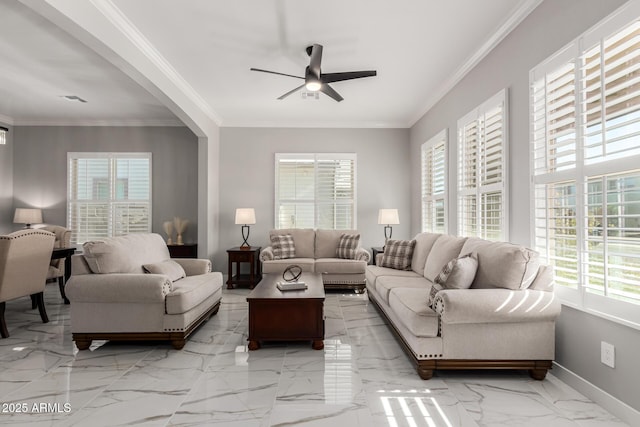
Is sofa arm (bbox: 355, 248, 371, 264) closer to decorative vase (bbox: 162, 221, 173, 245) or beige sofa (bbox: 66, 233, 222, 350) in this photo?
beige sofa (bbox: 66, 233, 222, 350)

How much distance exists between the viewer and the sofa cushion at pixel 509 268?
2.63 m

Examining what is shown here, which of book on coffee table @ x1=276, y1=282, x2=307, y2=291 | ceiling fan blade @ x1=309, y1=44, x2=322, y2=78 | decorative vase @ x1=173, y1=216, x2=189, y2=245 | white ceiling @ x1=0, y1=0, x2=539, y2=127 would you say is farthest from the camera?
decorative vase @ x1=173, y1=216, x2=189, y2=245

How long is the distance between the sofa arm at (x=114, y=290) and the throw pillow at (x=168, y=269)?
0.40 m

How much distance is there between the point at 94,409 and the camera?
218 cm

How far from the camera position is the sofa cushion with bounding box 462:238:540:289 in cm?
263

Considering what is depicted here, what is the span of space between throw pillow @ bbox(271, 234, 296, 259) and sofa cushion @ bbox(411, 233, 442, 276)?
7.01ft

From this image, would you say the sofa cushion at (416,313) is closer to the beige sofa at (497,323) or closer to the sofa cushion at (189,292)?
the beige sofa at (497,323)

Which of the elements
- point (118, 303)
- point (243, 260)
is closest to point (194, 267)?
point (118, 303)

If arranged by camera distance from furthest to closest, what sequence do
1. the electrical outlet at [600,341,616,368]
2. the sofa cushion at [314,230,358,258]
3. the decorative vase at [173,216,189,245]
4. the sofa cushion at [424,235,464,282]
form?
the decorative vase at [173,216,189,245] < the sofa cushion at [314,230,358,258] < the sofa cushion at [424,235,464,282] < the electrical outlet at [600,341,616,368]

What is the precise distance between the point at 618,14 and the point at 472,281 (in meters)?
1.91

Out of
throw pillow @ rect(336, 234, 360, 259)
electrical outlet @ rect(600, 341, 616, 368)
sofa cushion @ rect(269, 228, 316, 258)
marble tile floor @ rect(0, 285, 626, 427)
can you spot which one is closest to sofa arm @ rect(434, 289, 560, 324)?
electrical outlet @ rect(600, 341, 616, 368)

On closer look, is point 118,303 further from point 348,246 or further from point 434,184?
point 434,184

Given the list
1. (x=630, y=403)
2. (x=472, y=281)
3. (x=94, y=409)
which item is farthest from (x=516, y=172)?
(x=94, y=409)

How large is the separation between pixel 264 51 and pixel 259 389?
322 centimetres
